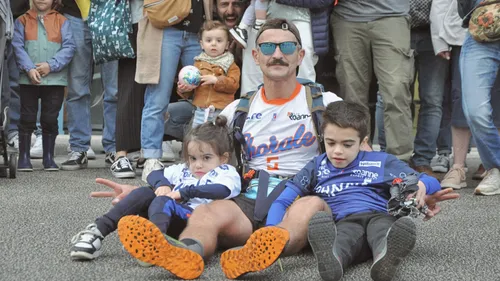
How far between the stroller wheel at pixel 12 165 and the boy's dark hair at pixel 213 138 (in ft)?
8.54

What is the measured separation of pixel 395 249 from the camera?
10.4 ft

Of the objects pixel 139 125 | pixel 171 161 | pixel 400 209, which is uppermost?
pixel 400 209

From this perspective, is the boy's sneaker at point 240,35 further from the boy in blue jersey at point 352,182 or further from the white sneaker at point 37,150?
the white sneaker at point 37,150

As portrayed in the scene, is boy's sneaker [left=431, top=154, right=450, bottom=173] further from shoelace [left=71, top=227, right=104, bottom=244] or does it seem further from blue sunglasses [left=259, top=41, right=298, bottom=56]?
shoelace [left=71, top=227, right=104, bottom=244]

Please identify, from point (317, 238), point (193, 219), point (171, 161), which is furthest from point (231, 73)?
point (317, 238)

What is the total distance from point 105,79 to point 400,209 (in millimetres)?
4217

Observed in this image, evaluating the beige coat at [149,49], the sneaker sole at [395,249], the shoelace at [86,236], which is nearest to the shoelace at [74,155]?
the beige coat at [149,49]

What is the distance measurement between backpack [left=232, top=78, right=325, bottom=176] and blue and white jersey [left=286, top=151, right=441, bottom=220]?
0.93 feet

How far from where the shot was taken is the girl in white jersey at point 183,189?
3.69 m

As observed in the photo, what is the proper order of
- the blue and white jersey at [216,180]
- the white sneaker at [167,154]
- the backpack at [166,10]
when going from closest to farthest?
the blue and white jersey at [216,180] < the backpack at [166,10] < the white sneaker at [167,154]

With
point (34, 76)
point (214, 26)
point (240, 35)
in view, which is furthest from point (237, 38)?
point (34, 76)

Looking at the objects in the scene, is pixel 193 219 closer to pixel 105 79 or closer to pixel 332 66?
pixel 332 66

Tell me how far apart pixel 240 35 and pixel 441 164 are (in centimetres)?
209

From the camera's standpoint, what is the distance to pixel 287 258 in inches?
146
